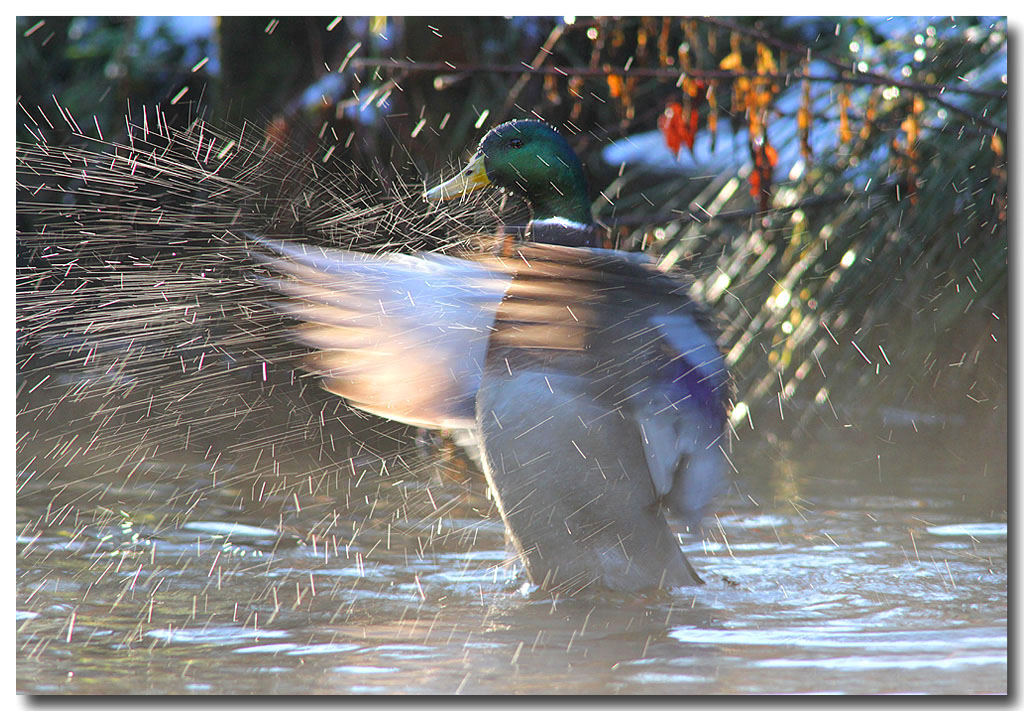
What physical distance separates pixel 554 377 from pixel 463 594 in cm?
50

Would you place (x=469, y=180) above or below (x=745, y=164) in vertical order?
above

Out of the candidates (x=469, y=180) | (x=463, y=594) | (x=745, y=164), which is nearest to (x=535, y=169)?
(x=469, y=180)

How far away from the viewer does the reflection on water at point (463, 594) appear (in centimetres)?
197

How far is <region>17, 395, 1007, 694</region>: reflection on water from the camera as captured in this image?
6.47ft

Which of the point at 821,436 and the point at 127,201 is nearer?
the point at 821,436

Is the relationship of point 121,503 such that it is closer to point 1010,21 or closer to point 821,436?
point 821,436

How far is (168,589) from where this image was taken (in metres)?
2.48

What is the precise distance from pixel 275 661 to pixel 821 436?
2.40m

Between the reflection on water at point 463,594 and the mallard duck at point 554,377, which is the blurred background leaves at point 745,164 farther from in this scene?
the mallard duck at point 554,377

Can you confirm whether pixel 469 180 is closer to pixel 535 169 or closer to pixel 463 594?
pixel 535 169

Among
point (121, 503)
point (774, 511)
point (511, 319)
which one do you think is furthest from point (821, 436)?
point (121, 503)

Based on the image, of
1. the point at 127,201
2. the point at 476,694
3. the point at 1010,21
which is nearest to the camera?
the point at 476,694

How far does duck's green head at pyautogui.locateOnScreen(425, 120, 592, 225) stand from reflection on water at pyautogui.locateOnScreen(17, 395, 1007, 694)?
0.85 meters

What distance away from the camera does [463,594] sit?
250 centimetres
